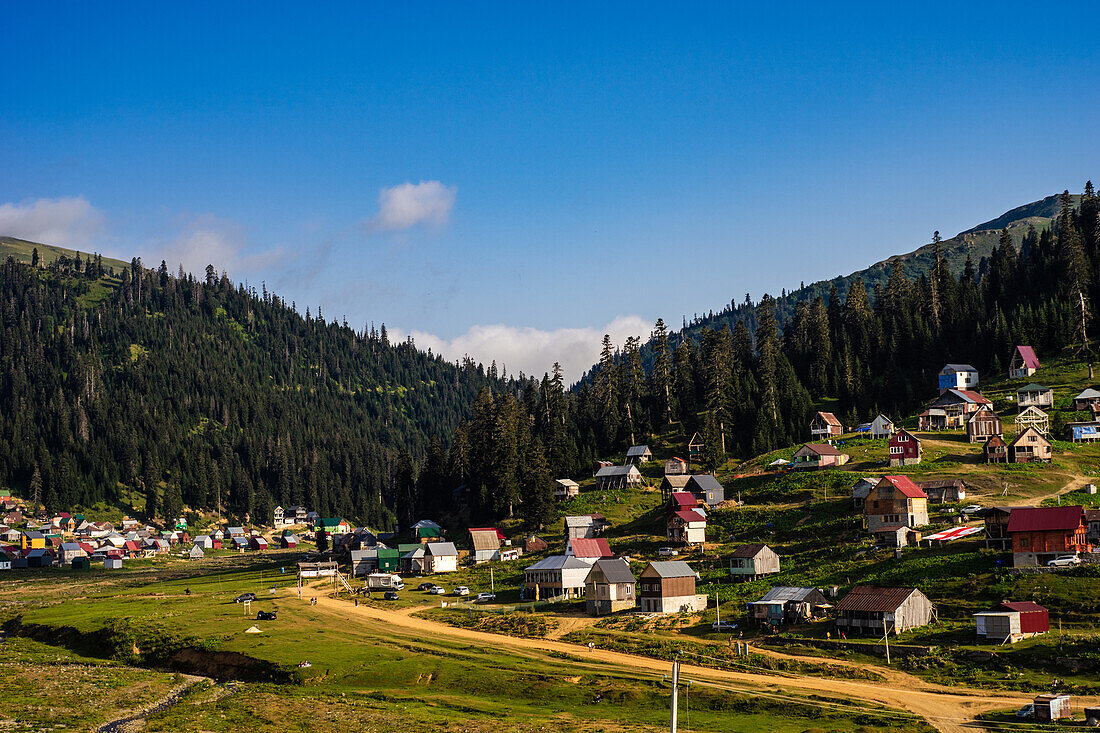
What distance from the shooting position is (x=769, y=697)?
52.1 metres

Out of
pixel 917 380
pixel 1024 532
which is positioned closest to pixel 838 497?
pixel 1024 532

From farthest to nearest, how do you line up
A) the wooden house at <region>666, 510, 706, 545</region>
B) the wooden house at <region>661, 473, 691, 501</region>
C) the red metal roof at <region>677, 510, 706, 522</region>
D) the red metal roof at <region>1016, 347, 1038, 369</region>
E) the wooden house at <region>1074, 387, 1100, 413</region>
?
the red metal roof at <region>1016, 347, 1038, 369</region>, the wooden house at <region>661, 473, 691, 501</region>, the wooden house at <region>1074, 387, 1100, 413</region>, the red metal roof at <region>677, 510, 706, 522</region>, the wooden house at <region>666, 510, 706, 545</region>

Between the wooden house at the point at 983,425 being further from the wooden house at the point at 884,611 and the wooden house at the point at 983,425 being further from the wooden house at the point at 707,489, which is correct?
the wooden house at the point at 884,611

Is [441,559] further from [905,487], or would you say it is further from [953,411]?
[953,411]

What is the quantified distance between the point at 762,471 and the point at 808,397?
26.0m

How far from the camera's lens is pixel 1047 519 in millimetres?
71000

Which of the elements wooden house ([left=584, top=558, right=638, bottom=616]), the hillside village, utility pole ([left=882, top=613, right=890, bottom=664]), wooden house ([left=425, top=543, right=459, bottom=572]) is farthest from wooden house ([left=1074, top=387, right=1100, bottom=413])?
wooden house ([left=425, top=543, right=459, bottom=572])

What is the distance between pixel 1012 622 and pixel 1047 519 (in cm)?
Answer: 1576

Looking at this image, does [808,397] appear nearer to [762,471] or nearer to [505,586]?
[762,471]

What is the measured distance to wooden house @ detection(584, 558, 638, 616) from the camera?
82.2 meters

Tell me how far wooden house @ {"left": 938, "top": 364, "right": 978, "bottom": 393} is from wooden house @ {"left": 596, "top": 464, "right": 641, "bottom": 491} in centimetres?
4576

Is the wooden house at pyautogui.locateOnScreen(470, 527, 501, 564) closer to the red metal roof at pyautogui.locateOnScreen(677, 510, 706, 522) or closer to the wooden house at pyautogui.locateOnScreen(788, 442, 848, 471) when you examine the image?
the red metal roof at pyautogui.locateOnScreen(677, 510, 706, 522)

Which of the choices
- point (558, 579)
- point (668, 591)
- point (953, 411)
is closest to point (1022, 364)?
point (953, 411)

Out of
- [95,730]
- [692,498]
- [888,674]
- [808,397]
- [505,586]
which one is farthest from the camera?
[808,397]
